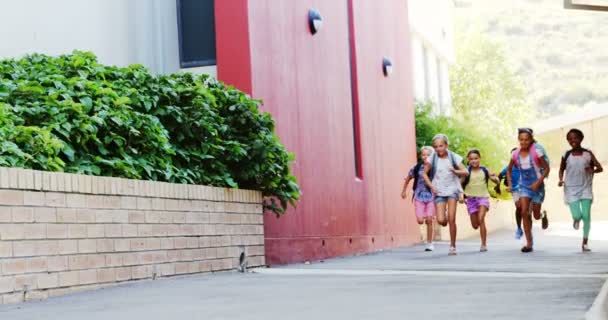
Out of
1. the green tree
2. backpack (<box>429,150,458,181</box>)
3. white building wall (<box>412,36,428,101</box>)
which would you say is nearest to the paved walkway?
backpack (<box>429,150,458,181</box>)

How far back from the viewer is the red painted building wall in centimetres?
1259

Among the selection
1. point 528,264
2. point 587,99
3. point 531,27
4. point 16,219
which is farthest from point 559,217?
point 531,27

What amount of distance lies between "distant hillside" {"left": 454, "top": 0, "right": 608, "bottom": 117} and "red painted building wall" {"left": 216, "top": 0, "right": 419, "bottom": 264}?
102310 millimetres

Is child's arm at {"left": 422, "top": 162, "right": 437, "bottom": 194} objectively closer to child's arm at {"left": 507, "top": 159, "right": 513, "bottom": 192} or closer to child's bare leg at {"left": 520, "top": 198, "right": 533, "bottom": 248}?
child's arm at {"left": 507, "top": 159, "right": 513, "bottom": 192}

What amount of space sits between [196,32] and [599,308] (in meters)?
8.54

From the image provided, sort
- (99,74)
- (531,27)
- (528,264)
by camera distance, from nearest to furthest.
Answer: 1. (99,74)
2. (528,264)
3. (531,27)

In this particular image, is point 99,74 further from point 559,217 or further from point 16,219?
point 559,217

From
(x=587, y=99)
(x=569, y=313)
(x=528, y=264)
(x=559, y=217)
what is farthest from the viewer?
(x=587, y=99)

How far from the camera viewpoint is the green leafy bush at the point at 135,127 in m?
8.76

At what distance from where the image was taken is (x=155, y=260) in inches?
372

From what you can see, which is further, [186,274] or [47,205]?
[186,274]

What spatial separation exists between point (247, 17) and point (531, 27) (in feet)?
420

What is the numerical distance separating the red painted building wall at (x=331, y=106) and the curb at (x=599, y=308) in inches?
240

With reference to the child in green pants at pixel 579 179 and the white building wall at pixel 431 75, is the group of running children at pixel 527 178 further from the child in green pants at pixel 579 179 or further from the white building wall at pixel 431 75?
the white building wall at pixel 431 75
